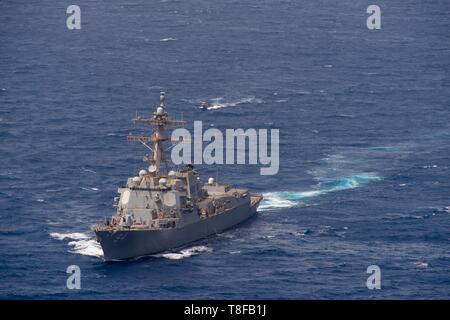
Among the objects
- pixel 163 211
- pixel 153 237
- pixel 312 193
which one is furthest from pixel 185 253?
pixel 312 193

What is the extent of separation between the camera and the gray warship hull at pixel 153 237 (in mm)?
152750

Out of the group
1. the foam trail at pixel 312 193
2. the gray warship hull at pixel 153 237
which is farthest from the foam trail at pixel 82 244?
the foam trail at pixel 312 193

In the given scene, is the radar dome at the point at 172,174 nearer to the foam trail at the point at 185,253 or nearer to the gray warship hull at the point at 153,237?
the gray warship hull at the point at 153,237

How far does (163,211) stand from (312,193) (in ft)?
84.5

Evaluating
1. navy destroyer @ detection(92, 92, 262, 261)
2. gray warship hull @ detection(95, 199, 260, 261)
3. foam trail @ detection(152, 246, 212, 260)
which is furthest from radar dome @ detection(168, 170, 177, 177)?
foam trail @ detection(152, 246, 212, 260)

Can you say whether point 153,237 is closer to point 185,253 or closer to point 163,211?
point 185,253

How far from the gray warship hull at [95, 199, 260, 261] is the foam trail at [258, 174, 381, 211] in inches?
371

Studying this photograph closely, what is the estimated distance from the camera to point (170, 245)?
158375 mm

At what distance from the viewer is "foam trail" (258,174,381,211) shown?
175 meters

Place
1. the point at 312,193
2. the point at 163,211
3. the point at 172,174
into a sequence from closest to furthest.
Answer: the point at 163,211
the point at 172,174
the point at 312,193

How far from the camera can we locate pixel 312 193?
178 metres
